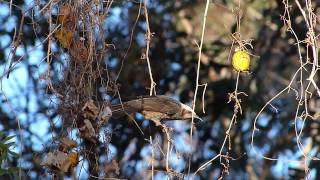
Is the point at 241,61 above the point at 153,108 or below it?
above

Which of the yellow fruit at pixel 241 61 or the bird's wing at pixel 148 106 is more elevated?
the yellow fruit at pixel 241 61

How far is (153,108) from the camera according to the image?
5.58 ft

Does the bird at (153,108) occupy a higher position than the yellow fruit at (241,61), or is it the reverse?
the yellow fruit at (241,61)

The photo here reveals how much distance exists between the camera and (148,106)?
1.71 meters

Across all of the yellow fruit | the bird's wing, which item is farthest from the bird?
the yellow fruit

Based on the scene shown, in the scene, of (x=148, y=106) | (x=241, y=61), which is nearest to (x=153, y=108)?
(x=148, y=106)

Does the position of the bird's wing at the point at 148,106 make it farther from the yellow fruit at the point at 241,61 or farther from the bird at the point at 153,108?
the yellow fruit at the point at 241,61

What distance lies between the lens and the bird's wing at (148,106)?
5.57 ft

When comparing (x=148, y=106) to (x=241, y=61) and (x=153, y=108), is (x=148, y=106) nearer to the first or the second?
(x=153, y=108)

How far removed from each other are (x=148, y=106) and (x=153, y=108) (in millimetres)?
13

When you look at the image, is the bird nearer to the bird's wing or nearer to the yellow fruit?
the bird's wing

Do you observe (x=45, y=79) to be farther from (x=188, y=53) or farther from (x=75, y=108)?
(x=188, y=53)

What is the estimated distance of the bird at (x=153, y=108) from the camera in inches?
67.0

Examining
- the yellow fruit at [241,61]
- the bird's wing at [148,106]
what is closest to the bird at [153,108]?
the bird's wing at [148,106]
